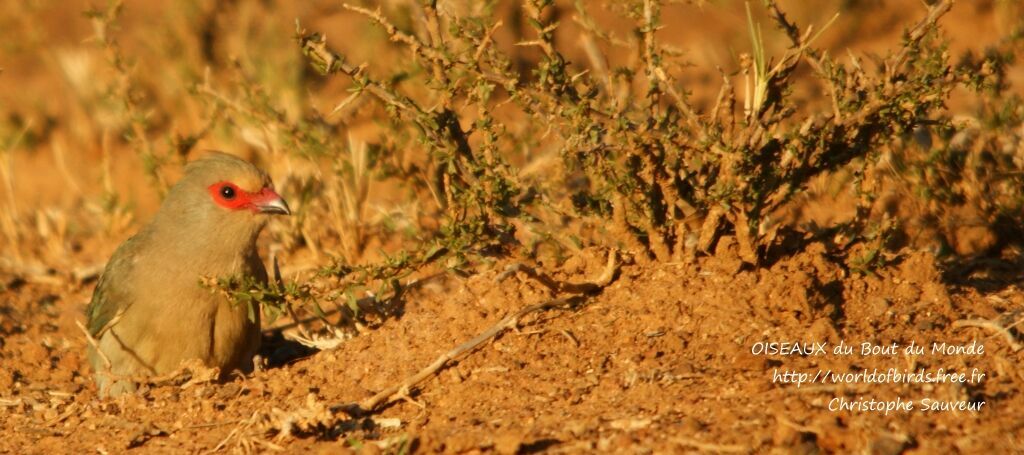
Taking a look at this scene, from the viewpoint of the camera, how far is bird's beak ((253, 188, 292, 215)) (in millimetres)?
5731

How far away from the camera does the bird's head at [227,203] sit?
5.76 m

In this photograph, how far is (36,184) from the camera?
378 inches

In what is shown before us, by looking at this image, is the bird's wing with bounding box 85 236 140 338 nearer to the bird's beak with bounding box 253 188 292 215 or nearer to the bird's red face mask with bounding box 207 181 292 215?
the bird's red face mask with bounding box 207 181 292 215

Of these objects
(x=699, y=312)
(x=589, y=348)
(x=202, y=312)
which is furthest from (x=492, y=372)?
(x=202, y=312)

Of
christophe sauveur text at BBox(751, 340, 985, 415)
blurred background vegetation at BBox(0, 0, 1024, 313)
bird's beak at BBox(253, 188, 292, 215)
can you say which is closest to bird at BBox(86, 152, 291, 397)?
bird's beak at BBox(253, 188, 292, 215)

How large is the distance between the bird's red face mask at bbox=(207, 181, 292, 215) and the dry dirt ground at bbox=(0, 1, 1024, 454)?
2.48 ft

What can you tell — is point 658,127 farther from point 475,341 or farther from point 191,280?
point 191,280

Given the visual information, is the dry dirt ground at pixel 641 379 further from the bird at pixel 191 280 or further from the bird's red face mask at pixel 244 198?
the bird's red face mask at pixel 244 198

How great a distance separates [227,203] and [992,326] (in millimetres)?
3275

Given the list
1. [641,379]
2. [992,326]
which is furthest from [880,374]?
[641,379]

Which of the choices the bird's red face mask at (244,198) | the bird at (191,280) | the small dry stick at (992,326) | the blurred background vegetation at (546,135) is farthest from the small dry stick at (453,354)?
the small dry stick at (992,326)

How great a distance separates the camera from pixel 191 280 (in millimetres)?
5637

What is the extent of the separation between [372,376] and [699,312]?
1.29 m

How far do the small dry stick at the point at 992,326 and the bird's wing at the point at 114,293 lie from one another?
352 cm
